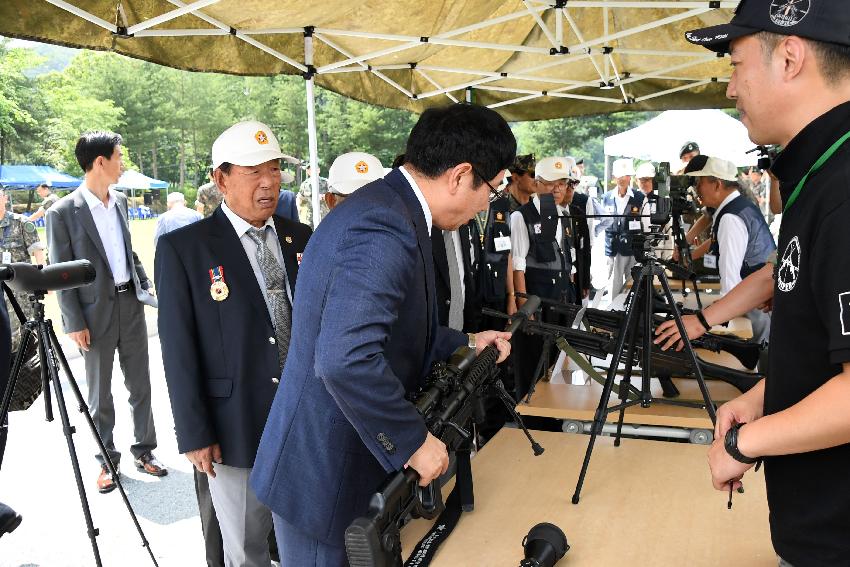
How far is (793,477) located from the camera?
118cm

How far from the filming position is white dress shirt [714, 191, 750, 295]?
4227 millimetres

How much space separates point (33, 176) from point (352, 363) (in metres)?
15.6

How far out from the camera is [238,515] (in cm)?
243

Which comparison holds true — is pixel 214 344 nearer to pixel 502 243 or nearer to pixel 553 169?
pixel 502 243

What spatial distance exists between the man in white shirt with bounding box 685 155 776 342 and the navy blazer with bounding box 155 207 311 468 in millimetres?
3098

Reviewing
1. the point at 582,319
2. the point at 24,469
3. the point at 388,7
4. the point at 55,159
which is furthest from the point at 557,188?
the point at 55,159

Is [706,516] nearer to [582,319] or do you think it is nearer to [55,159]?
[582,319]

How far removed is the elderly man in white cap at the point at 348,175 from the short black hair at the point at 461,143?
2389 mm

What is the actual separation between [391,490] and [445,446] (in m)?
0.24

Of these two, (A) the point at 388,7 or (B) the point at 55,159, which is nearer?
(A) the point at 388,7

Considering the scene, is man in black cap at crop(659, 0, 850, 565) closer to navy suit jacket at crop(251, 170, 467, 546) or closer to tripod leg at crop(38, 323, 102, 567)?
navy suit jacket at crop(251, 170, 467, 546)

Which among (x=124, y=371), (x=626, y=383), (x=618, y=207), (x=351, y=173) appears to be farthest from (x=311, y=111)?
(x=618, y=207)

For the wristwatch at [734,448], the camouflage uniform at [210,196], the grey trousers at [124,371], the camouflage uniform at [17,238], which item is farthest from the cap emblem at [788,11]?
the camouflage uniform at [210,196]

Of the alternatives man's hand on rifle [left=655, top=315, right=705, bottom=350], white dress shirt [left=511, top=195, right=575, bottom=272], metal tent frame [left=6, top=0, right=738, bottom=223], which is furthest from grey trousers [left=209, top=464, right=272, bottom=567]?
white dress shirt [left=511, top=195, right=575, bottom=272]
